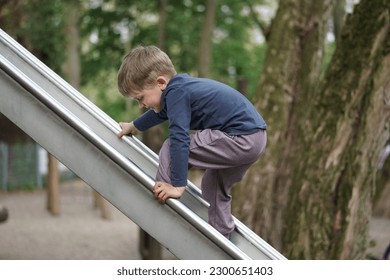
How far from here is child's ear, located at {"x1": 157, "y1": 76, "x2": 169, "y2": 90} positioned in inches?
127

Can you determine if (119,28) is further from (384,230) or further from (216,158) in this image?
(216,158)

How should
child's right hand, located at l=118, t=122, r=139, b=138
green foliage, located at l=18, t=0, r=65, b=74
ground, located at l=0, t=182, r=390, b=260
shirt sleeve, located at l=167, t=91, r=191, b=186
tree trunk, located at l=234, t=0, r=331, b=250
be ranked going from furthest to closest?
green foliage, located at l=18, t=0, r=65, b=74 → ground, located at l=0, t=182, r=390, b=260 → tree trunk, located at l=234, t=0, r=331, b=250 → child's right hand, located at l=118, t=122, r=139, b=138 → shirt sleeve, located at l=167, t=91, r=191, b=186

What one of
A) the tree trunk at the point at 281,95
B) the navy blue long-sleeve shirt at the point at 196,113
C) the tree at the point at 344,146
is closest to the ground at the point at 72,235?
the tree trunk at the point at 281,95

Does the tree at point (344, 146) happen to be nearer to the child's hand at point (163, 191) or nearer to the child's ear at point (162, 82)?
the child's ear at point (162, 82)

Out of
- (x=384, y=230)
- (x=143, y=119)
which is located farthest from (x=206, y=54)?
(x=143, y=119)

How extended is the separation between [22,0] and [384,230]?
31.3 feet

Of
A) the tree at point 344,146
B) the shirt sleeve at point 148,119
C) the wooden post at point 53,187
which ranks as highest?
the shirt sleeve at point 148,119

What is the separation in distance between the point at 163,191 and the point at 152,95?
51 cm

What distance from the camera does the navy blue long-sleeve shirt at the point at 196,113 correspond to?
3.16 m

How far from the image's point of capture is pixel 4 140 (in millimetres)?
24391

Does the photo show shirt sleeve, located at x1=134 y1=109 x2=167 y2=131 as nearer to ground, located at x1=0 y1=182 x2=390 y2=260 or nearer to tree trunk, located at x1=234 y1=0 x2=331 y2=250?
tree trunk, located at x1=234 y1=0 x2=331 y2=250

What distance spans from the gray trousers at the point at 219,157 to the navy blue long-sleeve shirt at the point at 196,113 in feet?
0.16

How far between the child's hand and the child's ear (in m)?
0.48

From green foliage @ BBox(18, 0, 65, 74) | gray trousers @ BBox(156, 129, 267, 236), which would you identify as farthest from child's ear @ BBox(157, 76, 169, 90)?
green foliage @ BBox(18, 0, 65, 74)
